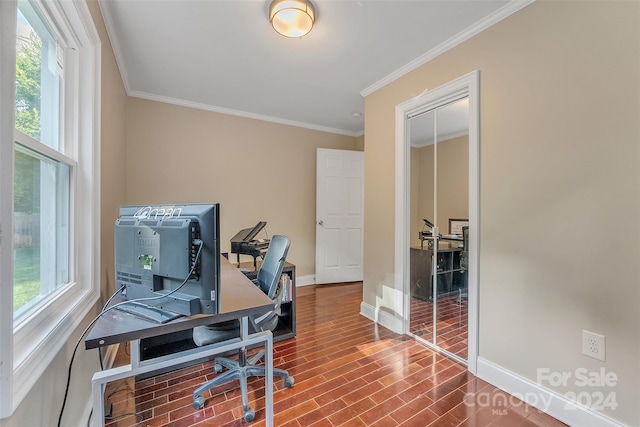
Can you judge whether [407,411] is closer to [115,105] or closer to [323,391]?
[323,391]

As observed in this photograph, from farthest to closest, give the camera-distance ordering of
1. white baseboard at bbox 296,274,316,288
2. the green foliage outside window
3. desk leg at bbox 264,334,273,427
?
white baseboard at bbox 296,274,316,288, desk leg at bbox 264,334,273,427, the green foliage outside window

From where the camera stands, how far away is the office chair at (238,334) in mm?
1610

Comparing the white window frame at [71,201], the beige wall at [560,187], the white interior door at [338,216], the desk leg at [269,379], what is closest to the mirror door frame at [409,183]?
the beige wall at [560,187]

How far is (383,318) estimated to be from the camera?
2.80 metres

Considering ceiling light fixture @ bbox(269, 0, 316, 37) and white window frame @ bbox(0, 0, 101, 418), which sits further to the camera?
ceiling light fixture @ bbox(269, 0, 316, 37)

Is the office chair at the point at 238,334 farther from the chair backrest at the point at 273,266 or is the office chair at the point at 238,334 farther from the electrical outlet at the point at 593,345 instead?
the electrical outlet at the point at 593,345

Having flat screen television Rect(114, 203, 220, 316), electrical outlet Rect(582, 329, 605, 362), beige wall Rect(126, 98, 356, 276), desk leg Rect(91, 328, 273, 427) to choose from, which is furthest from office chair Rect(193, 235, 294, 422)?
beige wall Rect(126, 98, 356, 276)

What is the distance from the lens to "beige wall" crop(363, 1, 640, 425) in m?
1.35

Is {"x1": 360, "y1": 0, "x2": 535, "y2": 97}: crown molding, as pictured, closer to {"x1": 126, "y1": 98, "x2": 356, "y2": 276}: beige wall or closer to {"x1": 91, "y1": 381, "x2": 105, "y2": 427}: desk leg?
{"x1": 126, "y1": 98, "x2": 356, "y2": 276}: beige wall

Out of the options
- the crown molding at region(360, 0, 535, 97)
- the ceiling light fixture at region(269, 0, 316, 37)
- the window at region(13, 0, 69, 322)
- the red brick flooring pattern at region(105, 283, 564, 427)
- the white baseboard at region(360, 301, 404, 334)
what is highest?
the crown molding at region(360, 0, 535, 97)

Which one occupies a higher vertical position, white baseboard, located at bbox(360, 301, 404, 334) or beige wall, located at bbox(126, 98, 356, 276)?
beige wall, located at bbox(126, 98, 356, 276)

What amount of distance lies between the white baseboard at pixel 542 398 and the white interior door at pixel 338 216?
8.38 ft

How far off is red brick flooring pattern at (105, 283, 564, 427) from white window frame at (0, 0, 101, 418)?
751 mm

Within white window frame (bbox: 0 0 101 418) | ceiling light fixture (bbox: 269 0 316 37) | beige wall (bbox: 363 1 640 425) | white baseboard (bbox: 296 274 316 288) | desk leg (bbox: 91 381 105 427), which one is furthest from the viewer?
white baseboard (bbox: 296 274 316 288)
